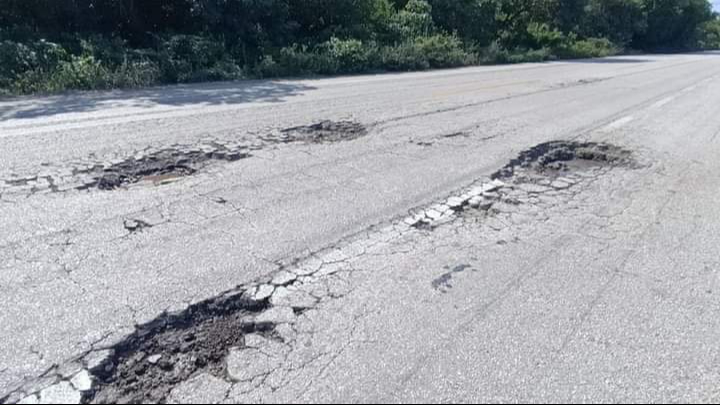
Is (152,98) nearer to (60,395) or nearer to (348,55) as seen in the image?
(60,395)

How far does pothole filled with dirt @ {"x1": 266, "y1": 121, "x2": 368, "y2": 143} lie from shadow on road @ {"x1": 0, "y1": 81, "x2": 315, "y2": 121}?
2.47 m

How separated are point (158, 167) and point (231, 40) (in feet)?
39.3

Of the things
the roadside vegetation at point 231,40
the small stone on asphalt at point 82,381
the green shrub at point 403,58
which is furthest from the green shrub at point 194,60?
the small stone on asphalt at point 82,381

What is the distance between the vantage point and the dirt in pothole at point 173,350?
216 centimetres

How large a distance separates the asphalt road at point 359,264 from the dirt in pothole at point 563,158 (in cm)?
15

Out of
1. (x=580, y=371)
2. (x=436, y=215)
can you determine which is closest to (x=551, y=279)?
(x=580, y=371)

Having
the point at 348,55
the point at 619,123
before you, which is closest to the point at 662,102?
the point at 619,123

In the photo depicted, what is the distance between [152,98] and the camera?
30.6ft

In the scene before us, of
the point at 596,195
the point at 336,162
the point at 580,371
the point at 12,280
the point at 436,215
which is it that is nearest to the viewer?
the point at 580,371

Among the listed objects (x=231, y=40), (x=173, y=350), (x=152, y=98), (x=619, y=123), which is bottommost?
(x=173, y=350)

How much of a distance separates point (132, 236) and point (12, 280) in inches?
31.9

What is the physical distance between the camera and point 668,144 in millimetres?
7145

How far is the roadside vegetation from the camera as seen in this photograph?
35.9 feet

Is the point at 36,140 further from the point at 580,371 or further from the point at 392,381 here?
the point at 580,371
